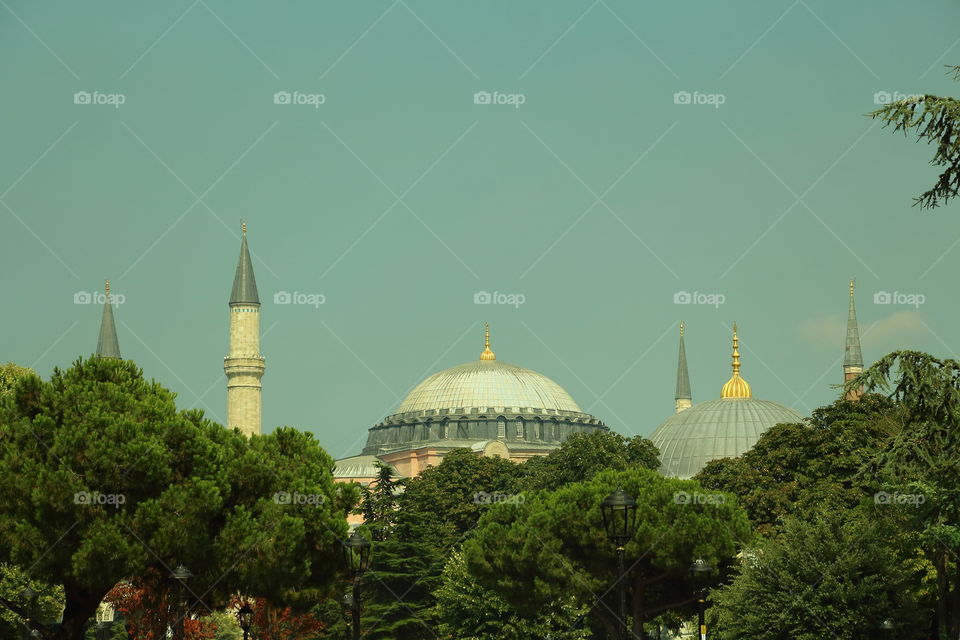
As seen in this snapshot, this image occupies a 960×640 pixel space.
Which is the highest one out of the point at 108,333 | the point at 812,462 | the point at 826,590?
the point at 108,333

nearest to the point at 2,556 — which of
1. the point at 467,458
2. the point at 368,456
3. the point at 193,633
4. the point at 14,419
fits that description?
the point at 14,419

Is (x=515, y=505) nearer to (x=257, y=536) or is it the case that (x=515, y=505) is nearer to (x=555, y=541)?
(x=555, y=541)

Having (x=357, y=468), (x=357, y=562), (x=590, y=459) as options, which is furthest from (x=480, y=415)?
(x=357, y=562)

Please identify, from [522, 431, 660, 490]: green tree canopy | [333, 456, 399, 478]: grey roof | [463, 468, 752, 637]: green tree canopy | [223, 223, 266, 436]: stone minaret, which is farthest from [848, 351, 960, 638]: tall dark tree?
[333, 456, 399, 478]: grey roof

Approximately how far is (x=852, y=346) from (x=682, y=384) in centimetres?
3065

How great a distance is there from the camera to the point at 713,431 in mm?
113062

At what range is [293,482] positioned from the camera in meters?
39.9

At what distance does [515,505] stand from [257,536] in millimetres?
19666

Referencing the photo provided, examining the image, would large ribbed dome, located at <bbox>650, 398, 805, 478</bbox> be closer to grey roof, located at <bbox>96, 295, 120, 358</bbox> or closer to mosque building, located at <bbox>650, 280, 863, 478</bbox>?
mosque building, located at <bbox>650, 280, 863, 478</bbox>

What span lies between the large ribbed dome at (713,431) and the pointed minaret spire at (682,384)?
32.1 metres

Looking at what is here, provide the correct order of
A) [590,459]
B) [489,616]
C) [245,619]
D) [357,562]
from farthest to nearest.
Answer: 1. [590,459]
2. [489,616]
3. [245,619]
4. [357,562]

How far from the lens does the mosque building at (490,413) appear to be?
A: 109 metres

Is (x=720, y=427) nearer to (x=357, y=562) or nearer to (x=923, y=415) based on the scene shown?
(x=357, y=562)

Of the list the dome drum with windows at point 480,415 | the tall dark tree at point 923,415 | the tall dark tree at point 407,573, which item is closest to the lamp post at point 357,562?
the tall dark tree at point 923,415
